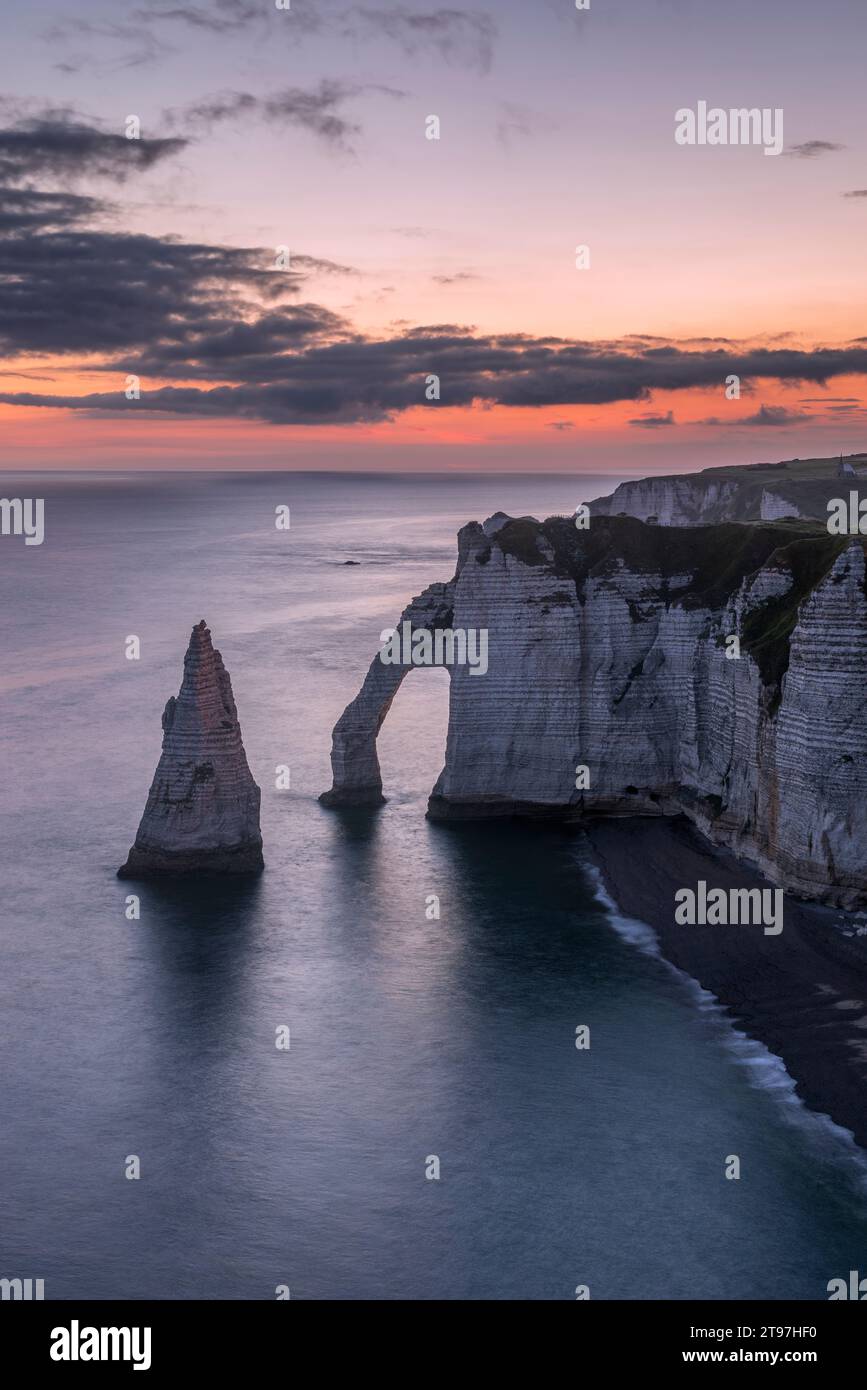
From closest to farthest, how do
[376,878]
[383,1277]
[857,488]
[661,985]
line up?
[383,1277], [661,985], [376,878], [857,488]

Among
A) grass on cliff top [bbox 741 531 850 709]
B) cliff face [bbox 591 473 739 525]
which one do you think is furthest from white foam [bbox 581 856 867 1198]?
cliff face [bbox 591 473 739 525]

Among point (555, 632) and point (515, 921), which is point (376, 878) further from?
point (555, 632)

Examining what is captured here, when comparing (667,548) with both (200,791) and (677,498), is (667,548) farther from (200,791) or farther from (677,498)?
(677,498)

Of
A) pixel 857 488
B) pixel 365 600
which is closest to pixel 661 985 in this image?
pixel 857 488

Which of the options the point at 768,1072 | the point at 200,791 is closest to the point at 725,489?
the point at 200,791

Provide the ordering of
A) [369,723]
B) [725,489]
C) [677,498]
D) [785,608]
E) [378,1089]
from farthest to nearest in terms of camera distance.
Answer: [677,498]
[725,489]
[369,723]
[785,608]
[378,1089]

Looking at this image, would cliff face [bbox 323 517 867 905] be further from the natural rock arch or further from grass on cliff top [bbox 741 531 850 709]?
grass on cliff top [bbox 741 531 850 709]
